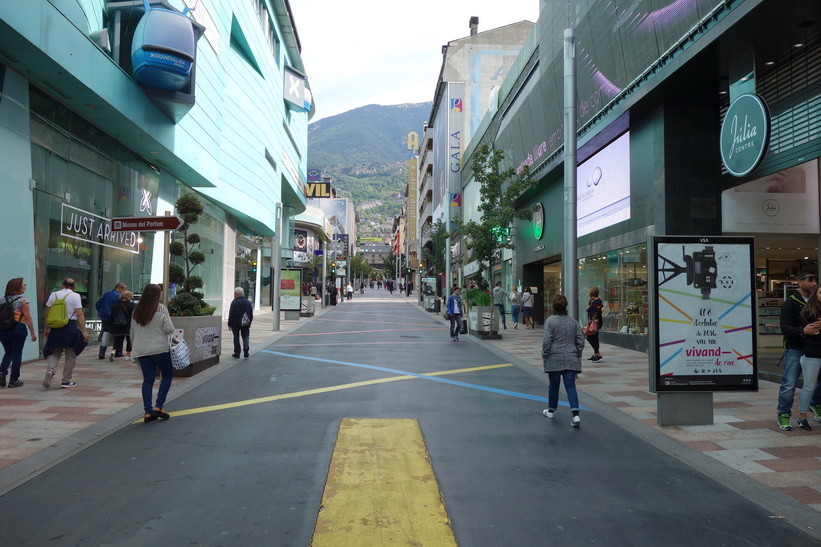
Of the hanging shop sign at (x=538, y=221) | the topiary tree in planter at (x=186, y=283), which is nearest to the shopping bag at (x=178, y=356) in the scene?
the topiary tree in planter at (x=186, y=283)

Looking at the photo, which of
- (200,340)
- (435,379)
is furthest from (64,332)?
(435,379)

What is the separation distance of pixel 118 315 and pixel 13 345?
128 inches

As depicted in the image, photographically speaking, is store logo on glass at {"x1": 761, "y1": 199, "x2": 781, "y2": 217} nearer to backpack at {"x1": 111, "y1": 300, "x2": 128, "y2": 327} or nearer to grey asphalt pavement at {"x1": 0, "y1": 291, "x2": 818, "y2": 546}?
grey asphalt pavement at {"x1": 0, "y1": 291, "x2": 818, "y2": 546}

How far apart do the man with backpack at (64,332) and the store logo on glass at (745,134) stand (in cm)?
1132

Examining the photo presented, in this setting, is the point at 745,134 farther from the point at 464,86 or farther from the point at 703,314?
the point at 464,86

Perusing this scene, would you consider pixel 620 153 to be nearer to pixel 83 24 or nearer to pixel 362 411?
pixel 362 411

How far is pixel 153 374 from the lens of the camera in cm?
698

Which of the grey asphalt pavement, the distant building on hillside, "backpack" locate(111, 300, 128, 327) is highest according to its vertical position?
the distant building on hillside

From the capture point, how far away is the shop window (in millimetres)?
15148

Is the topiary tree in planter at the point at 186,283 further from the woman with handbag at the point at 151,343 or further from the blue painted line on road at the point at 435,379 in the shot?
the woman with handbag at the point at 151,343

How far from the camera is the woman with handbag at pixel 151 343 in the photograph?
688 centimetres

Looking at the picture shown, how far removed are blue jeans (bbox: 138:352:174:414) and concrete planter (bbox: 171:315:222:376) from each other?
319cm

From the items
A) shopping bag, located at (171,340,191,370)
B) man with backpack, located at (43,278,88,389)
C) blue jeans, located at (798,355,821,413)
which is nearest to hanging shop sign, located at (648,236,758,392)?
blue jeans, located at (798,355,821,413)

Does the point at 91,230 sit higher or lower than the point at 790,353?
higher
